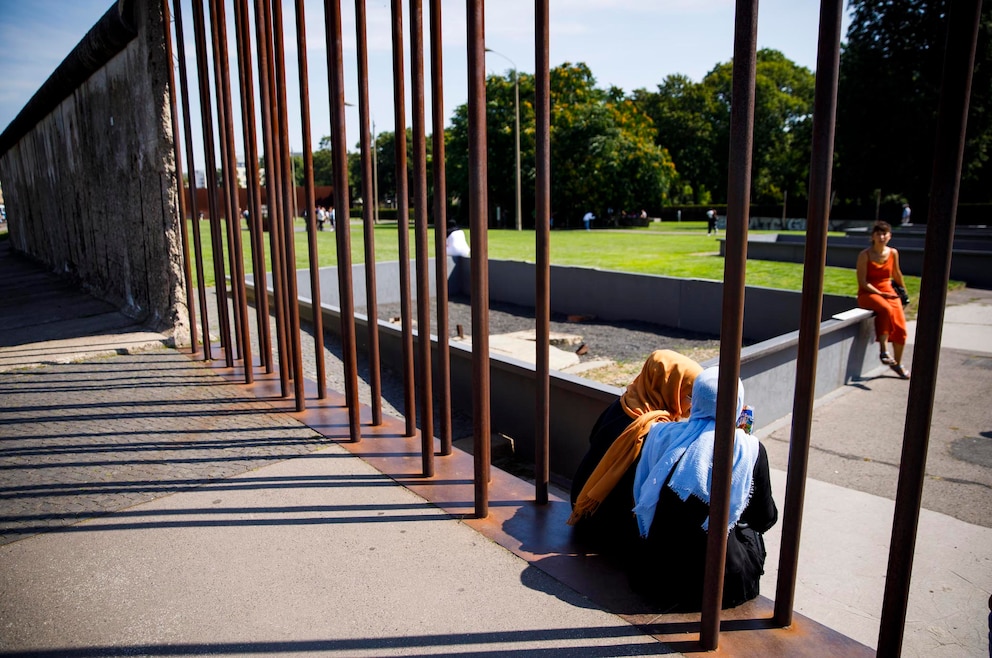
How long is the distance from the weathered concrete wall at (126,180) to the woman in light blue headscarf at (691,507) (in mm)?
5071

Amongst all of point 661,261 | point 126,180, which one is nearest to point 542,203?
point 126,180

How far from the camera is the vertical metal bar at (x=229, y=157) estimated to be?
461cm

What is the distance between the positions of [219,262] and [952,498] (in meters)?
5.57

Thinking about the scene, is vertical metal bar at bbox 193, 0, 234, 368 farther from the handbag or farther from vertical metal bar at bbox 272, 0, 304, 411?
the handbag

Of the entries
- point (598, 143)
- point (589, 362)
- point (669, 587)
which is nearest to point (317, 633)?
point (669, 587)

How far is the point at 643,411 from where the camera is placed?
2.96 metres

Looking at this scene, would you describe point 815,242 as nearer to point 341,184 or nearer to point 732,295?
point 732,295

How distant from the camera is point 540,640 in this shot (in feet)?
7.24

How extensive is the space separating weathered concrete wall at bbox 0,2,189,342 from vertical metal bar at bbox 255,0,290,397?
6.09 ft

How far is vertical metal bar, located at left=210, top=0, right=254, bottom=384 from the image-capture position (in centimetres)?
461

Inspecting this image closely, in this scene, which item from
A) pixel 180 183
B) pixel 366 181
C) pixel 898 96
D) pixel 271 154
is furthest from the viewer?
pixel 898 96

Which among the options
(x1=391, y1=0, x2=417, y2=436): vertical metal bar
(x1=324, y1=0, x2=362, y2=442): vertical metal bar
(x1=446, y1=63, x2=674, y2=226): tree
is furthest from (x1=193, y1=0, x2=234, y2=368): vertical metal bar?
(x1=446, y1=63, x2=674, y2=226): tree

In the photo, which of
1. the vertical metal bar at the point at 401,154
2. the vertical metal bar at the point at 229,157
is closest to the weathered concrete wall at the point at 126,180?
the vertical metal bar at the point at 229,157

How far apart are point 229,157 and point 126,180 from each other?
8.59ft
